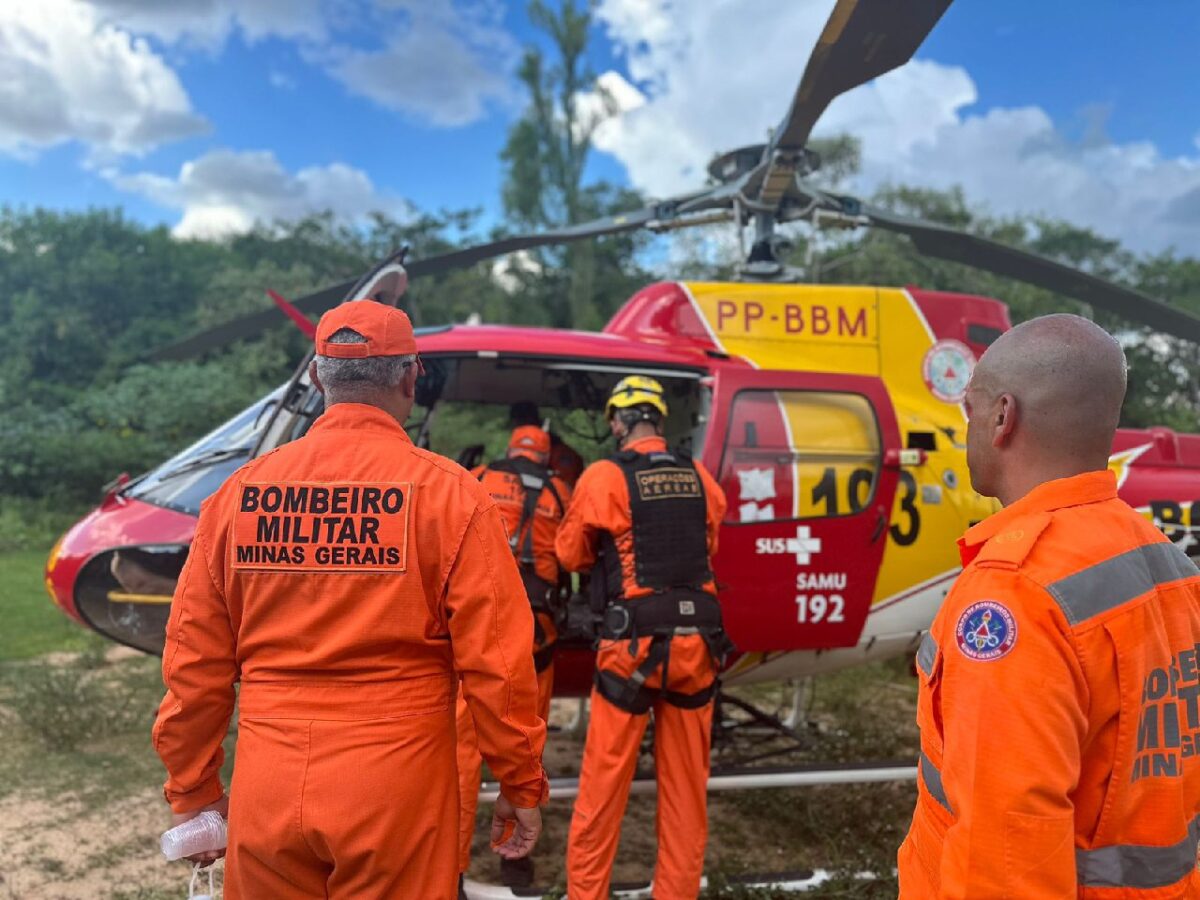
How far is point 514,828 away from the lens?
85.2 inches

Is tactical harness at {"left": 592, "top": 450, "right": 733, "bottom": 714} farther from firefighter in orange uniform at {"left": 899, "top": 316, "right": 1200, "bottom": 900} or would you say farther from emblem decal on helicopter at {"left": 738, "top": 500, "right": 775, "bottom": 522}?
Result: firefighter in orange uniform at {"left": 899, "top": 316, "right": 1200, "bottom": 900}

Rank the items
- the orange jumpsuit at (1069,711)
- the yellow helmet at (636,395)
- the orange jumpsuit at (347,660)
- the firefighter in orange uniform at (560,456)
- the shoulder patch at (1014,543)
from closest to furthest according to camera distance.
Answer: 1. the orange jumpsuit at (1069,711)
2. the shoulder patch at (1014,543)
3. the orange jumpsuit at (347,660)
4. the yellow helmet at (636,395)
5. the firefighter in orange uniform at (560,456)

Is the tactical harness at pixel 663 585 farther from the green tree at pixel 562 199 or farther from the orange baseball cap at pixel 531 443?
the green tree at pixel 562 199

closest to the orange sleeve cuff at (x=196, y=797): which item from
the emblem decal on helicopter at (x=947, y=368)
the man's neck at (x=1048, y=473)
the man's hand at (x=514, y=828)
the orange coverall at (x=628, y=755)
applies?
the man's hand at (x=514, y=828)

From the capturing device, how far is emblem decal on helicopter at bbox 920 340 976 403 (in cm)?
451

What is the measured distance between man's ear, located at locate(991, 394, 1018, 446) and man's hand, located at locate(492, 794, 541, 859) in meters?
1.38

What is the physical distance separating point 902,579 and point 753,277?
73.4 inches

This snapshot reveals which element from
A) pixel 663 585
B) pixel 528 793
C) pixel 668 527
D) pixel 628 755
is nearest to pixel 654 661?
pixel 663 585

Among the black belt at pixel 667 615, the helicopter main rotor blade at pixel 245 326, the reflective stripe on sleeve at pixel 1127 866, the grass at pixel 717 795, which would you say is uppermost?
the helicopter main rotor blade at pixel 245 326

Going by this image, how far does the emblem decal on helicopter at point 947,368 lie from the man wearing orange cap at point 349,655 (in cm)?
324

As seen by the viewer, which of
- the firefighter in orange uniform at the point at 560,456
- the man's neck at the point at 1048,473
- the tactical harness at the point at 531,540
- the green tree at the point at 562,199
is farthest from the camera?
the green tree at the point at 562,199

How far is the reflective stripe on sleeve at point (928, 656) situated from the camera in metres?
1.41

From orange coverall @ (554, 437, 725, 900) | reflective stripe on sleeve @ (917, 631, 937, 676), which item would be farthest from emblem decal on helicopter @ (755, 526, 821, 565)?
reflective stripe on sleeve @ (917, 631, 937, 676)

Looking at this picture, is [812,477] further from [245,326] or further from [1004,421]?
[245,326]
